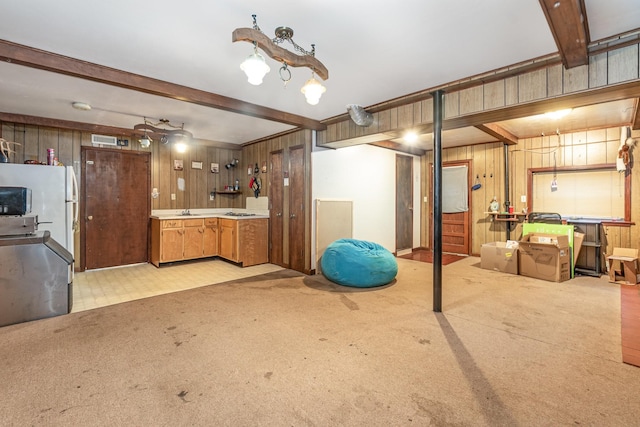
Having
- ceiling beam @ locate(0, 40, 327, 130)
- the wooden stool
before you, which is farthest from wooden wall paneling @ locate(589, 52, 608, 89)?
ceiling beam @ locate(0, 40, 327, 130)

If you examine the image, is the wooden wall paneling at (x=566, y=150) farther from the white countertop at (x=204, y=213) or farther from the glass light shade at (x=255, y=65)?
the glass light shade at (x=255, y=65)

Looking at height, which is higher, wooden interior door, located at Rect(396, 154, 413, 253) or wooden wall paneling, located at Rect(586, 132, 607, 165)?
wooden wall paneling, located at Rect(586, 132, 607, 165)

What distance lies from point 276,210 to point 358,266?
82.2 inches

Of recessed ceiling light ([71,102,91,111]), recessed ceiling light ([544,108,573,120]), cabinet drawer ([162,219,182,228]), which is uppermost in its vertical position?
recessed ceiling light ([71,102,91,111])

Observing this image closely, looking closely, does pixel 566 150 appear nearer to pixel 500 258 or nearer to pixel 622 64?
pixel 500 258

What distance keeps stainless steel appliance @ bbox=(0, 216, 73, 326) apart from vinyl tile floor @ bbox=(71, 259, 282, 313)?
26 cm

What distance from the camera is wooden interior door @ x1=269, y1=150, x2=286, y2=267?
525cm

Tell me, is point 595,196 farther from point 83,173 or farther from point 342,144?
point 83,173

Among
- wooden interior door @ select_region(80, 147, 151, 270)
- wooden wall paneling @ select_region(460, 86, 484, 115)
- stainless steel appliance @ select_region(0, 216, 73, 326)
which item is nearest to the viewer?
stainless steel appliance @ select_region(0, 216, 73, 326)

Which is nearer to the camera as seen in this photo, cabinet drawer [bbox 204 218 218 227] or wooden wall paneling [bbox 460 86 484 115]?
wooden wall paneling [bbox 460 86 484 115]

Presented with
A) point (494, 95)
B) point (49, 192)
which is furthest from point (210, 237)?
point (494, 95)

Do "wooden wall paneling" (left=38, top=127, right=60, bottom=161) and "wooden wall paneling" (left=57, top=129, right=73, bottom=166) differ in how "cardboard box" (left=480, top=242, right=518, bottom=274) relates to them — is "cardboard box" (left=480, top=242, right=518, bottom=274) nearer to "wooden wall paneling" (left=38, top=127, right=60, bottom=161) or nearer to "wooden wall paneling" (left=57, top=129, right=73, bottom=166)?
"wooden wall paneling" (left=57, top=129, right=73, bottom=166)

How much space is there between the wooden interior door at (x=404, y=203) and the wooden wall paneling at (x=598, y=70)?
3.96m

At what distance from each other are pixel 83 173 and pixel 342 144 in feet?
13.5
